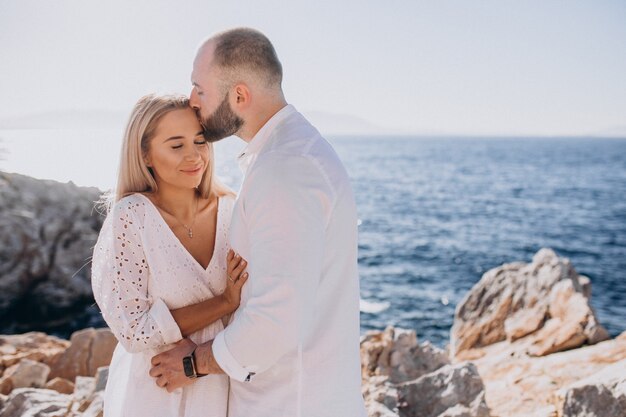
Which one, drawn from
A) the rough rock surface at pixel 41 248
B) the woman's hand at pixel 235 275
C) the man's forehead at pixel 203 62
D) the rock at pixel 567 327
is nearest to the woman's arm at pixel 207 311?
the woman's hand at pixel 235 275

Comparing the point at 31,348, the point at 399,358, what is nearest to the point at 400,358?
the point at 399,358

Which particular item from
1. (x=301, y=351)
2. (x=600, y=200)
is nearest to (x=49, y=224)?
(x=301, y=351)

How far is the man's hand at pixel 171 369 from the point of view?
2666mm

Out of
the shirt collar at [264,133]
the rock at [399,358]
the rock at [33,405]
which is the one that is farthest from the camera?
the rock at [399,358]

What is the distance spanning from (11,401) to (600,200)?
47.6 m

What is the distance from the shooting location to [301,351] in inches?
95.8

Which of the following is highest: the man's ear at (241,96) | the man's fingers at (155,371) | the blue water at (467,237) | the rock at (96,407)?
the man's ear at (241,96)

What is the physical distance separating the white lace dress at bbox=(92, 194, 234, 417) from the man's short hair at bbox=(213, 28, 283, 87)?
0.86 m

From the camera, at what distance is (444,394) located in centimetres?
473

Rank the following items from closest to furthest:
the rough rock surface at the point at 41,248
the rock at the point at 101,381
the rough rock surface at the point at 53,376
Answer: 1. the rough rock surface at the point at 53,376
2. the rock at the point at 101,381
3. the rough rock surface at the point at 41,248

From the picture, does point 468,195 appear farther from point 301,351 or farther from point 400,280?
point 301,351

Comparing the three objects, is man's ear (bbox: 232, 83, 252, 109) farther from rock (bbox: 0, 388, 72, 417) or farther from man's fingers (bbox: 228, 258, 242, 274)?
rock (bbox: 0, 388, 72, 417)

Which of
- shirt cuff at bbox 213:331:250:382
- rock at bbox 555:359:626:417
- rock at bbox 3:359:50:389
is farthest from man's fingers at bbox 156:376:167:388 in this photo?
rock at bbox 3:359:50:389

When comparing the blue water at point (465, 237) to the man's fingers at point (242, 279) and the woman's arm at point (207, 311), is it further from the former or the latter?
the man's fingers at point (242, 279)
